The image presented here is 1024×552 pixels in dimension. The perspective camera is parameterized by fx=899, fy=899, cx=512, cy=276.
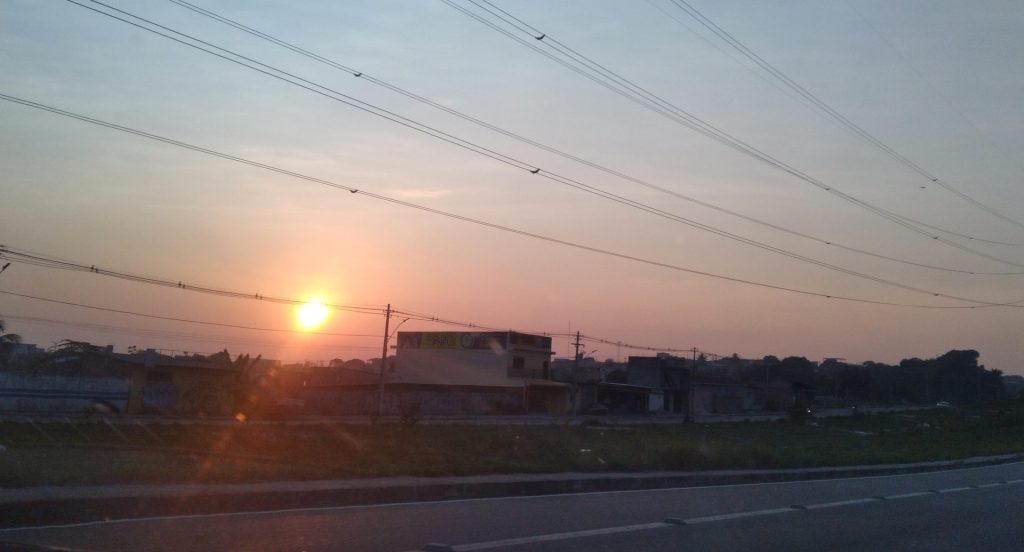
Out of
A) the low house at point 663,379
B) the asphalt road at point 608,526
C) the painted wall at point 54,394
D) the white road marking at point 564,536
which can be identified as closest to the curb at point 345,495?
the asphalt road at point 608,526

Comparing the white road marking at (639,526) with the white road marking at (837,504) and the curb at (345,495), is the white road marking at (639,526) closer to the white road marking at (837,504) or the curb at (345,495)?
the white road marking at (837,504)

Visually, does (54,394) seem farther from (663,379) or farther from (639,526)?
(663,379)

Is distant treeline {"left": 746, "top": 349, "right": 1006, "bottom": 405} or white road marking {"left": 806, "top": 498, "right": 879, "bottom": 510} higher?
distant treeline {"left": 746, "top": 349, "right": 1006, "bottom": 405}

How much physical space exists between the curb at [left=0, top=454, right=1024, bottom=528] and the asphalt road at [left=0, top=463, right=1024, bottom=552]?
1.64 feet

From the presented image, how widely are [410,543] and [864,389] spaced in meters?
155

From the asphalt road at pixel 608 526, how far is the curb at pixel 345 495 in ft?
1.64

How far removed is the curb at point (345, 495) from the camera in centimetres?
1100

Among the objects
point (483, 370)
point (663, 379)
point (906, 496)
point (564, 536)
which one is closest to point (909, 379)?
point (663, 379)

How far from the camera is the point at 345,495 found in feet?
45.9

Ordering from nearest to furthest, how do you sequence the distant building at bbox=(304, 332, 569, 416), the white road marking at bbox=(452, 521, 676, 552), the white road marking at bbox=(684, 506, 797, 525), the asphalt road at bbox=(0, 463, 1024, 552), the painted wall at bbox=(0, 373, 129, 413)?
the asphalt road at bbox=(0, 463, 1024, 552)
the white road marking at bbox=(452, 521, 676, 552)
the white road marking at bbox=(684, 506, 797, 525)
the painted wall at bbox=(0, 373, 129, 413)
the distant building at bbox=(304, 332, 569, 416)

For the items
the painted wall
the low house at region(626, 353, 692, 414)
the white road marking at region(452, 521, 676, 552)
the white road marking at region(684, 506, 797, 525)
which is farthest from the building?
the white road marking at region(452, 521, 676, 552)

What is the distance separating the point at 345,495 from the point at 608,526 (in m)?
4.15

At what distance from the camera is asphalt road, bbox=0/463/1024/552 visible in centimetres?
1031

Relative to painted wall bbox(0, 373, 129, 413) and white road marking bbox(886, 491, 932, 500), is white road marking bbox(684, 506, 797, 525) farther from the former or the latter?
painted wall bbox(0, 373, 129, 413)
